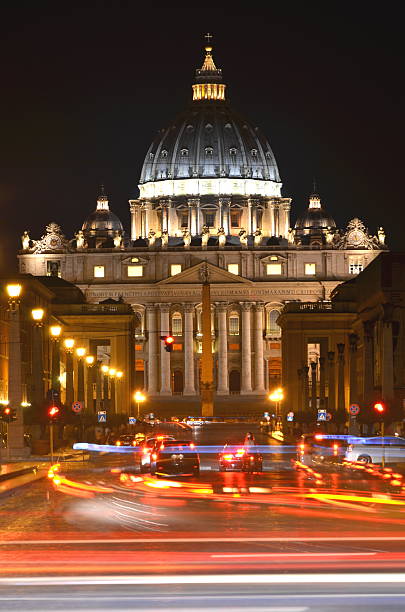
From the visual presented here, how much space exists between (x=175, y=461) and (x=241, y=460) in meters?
4.57

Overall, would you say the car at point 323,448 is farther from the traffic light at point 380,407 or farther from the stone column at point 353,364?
the stone column at point 353,364

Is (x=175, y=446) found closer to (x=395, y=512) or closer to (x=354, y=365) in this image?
(x=395, y=512)

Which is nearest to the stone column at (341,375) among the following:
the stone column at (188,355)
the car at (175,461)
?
the car at (175,461)

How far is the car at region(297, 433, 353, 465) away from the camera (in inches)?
2441

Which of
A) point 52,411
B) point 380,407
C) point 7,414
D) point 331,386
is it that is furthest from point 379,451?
point 331,386

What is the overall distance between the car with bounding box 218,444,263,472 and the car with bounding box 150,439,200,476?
3571 mm

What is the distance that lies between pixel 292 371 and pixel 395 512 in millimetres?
108425

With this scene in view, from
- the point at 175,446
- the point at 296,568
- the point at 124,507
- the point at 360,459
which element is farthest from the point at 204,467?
the point at 296,568

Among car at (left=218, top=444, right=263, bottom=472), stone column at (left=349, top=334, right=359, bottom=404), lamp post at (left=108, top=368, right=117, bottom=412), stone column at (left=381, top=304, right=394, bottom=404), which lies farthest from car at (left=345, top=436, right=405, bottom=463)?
lamp post at (left=108, top=368, right=117, bottom=412)

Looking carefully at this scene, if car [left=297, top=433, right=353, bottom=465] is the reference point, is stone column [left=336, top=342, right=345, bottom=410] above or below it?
above

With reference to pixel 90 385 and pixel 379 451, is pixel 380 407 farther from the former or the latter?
pixel 90 385

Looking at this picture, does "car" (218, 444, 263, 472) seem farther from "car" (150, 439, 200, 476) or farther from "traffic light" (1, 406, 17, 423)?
"traffic light" (1, 406, 17, 423)

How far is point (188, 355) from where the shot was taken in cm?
19862

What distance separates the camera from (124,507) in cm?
3105
